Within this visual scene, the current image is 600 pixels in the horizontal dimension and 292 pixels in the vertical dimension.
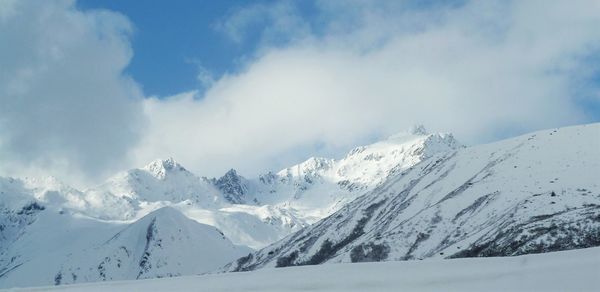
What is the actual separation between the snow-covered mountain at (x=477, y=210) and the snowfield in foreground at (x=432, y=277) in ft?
208

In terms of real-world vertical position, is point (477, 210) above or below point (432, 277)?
above

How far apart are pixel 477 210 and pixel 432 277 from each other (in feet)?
317

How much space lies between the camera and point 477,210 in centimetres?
10062

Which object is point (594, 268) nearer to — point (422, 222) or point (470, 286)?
point (470, 286)

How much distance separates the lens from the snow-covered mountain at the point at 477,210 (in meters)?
75.8

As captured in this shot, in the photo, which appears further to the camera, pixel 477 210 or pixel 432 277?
pixel 477 210

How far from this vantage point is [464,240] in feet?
285

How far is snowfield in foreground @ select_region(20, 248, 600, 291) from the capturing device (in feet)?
26.5

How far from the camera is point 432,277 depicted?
346 inches

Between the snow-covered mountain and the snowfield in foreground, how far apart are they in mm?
63535

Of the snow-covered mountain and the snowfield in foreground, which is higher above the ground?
the snow-covered mountain

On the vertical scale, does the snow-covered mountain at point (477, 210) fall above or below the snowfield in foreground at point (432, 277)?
above

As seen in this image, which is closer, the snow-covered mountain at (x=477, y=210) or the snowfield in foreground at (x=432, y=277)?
the snowfield in foreground at (x=432, y=277)

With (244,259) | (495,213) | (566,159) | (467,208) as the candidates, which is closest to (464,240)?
(495,213)
